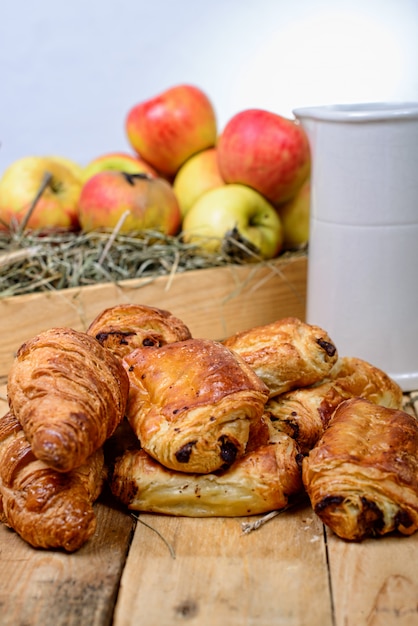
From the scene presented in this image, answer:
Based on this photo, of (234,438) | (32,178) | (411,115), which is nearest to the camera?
(234,438)

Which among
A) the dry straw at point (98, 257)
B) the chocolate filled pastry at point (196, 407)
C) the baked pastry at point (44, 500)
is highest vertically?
the chocolate filled pastry at point (196, 407)

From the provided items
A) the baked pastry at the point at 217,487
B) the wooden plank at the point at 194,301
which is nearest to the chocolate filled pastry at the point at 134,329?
the baked pastry at the point at 217,487

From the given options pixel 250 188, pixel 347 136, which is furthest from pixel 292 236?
pixel 347 136

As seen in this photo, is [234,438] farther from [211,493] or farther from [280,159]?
[280,159]

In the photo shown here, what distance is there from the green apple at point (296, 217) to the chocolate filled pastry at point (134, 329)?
2.85 ft

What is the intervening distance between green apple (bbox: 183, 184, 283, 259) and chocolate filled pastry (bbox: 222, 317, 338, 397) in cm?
67

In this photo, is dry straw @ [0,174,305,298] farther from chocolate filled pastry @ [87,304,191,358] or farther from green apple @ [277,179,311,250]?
chocolate filled pastry @ [87,304,191,358]

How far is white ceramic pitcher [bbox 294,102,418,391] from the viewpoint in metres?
1.46

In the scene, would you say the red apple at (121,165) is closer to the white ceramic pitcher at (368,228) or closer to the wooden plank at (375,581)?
the white ceramic pitcher at (368,228)

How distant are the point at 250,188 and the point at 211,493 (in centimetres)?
109

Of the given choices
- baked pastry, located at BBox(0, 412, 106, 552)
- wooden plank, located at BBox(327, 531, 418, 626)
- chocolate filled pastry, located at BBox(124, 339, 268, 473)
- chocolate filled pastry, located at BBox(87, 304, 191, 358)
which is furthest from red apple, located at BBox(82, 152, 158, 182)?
wooden plank, located at BBox(327, 531, 418, 626)

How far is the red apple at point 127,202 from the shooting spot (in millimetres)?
1964

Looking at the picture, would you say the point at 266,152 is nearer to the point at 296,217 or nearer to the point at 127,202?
the point at 296,217

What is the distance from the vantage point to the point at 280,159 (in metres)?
1.96
